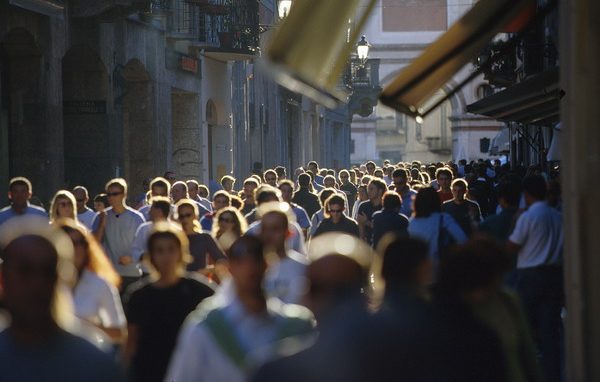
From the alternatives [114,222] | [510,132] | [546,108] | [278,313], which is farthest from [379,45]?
[278,313]

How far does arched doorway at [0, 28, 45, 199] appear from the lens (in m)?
20.1

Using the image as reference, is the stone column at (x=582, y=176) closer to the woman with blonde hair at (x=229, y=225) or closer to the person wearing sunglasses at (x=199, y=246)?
the person wearing sunglasses at (x=199, y=246)

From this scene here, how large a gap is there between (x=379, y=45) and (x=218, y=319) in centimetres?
8134

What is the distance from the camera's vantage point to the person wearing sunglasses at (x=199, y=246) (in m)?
10.3

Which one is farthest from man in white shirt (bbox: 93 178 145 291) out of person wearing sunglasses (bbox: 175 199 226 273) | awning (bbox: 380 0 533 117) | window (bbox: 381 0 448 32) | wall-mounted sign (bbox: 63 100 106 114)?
window (bbox: 381 0 448 32)

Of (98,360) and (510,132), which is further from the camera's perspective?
(510,132)

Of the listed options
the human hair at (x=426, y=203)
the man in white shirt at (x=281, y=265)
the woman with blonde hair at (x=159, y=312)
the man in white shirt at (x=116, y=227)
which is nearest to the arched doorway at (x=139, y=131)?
the man in white shirt at (x=116, y=227)

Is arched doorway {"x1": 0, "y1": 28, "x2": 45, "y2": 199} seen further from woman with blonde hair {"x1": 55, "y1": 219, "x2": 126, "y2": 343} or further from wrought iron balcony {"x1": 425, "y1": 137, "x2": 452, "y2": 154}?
wrought iron balcony {"x1": 425, "y1": 137, "x2": 452, "y2": 154}

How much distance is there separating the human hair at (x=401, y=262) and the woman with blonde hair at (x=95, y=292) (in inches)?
90.3

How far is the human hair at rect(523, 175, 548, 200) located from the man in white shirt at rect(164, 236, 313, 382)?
200 inches

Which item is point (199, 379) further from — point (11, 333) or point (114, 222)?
point (114, 222)

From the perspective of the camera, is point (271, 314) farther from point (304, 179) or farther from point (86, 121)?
point (86, 121)

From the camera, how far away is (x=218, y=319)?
5723 millimetres

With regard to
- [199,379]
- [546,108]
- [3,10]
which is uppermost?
[3,10]
